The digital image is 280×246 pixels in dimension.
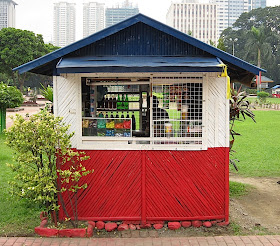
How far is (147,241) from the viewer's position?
6.13m

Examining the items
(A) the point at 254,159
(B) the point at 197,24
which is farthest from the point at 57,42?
(A) the point at 254,159

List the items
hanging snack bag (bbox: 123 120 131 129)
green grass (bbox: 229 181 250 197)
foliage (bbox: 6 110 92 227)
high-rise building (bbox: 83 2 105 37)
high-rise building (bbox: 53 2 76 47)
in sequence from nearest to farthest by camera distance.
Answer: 1. foliage (bbox: 6 110 92 227)
2. hanging snack bag (bbox: 123 120 131 129)
3. green grass (bbox: 229 181 250 197)
4. high-rise building (bbox: 83 2 105 37)
5. high-rise building (bbox: 53 2 76 47)

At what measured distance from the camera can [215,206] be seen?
22.6ft

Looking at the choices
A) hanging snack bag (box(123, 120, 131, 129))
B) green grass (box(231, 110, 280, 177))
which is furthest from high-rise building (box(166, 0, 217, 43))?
hanging snack bag (box(123, 120, 131, 129))

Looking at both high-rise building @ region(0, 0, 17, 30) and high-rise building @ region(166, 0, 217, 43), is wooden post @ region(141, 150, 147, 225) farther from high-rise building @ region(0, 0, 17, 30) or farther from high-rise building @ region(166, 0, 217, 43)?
high-rise building @ region(0, 0, 17, 30)

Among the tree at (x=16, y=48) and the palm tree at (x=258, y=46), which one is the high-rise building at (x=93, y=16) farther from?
the tree at (x=16, y=48)

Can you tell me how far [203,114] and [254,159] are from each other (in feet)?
23.1

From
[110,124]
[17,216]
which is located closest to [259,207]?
[110,124]

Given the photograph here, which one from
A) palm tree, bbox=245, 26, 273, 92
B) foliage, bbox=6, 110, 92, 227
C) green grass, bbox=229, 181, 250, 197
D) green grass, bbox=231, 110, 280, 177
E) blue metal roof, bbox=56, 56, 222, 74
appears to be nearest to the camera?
foliage, bbox=6, 110, 92, 227

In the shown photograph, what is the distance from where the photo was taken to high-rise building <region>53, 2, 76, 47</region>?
18238 cm

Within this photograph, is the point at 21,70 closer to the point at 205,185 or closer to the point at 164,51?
the point at 164,51

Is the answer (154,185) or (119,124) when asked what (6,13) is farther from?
(154,185)

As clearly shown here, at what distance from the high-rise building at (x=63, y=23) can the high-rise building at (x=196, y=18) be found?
68.3 m

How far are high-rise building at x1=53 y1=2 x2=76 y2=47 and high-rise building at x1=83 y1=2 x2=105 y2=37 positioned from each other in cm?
864
